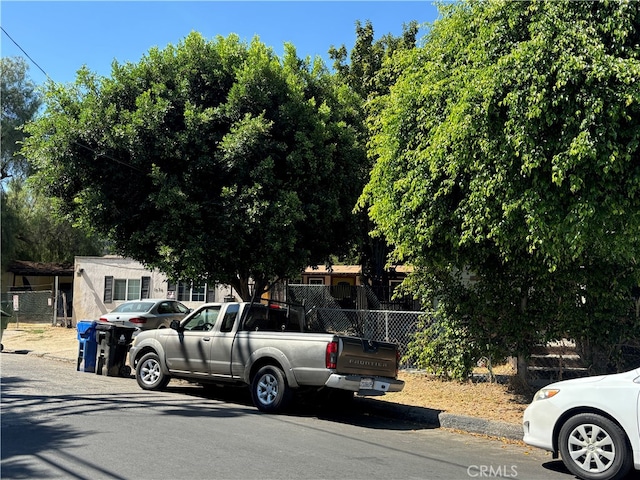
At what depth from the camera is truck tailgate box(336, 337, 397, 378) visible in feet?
28.5

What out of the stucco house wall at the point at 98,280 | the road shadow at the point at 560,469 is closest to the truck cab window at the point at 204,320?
the road shadow at the point at 560,469

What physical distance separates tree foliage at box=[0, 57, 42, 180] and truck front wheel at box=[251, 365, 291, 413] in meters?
29.8

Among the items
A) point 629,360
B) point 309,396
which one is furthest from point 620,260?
point 309,396

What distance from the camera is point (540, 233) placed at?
7691 millimetres

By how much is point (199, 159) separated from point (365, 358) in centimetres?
599

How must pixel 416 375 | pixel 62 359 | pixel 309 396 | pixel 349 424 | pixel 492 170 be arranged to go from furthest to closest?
pixel 62 359, pixel 416 375, pixel 309 396, pixel 349 424, pixel 492 170

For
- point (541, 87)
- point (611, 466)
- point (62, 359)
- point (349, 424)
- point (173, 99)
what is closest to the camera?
point (611, 466)

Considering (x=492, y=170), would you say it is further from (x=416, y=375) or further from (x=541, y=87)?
(x=416, y=375)

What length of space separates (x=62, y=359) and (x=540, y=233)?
13.3 meters

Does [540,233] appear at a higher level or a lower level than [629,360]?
higher

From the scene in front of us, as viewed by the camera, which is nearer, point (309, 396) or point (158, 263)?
point (309, 396)

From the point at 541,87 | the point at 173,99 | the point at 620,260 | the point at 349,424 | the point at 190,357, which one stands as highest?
the point at 173,99

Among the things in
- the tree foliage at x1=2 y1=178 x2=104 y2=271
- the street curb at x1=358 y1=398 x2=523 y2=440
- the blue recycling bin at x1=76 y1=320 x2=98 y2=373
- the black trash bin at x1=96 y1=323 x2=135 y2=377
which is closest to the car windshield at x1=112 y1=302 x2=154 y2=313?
the blue recycling bin at x1=76 y1=320 x2=98 y2=373

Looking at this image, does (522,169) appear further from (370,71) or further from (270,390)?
(370,71)
